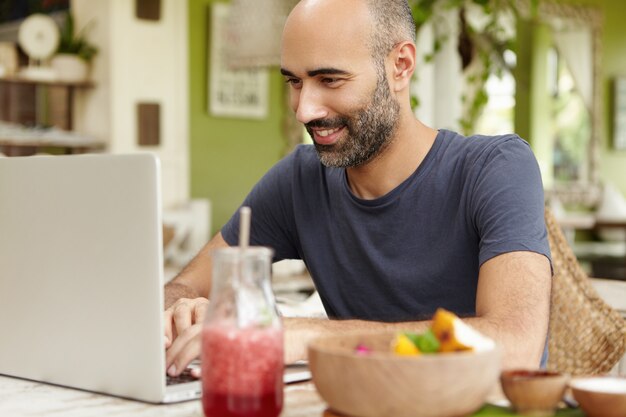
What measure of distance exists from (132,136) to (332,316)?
3.95m

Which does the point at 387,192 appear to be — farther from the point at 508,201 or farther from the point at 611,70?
the point at 611,70

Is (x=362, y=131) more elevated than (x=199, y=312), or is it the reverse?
(x=362, y=131)

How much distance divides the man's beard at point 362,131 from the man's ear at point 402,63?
4 centimetres

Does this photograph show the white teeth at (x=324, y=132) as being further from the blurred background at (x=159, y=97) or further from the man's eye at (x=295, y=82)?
the blurred background at (x=159, y=97)

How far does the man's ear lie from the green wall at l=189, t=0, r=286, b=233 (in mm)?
4174

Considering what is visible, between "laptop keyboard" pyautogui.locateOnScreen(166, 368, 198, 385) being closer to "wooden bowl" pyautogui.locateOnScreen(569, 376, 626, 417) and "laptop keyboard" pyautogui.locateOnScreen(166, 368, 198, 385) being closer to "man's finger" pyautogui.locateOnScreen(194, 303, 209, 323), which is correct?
"man's finger" pyautogui.locateOnScreen(194, 303, 209, 323)

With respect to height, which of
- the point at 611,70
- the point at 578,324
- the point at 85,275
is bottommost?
the point at 578,324

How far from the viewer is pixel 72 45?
5555 millimetres

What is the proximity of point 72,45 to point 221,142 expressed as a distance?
112cm

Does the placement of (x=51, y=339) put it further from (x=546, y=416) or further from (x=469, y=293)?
(x=469, y=293)

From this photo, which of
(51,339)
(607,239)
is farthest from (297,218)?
(607,239)

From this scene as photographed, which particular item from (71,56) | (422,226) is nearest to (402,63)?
(422,226)

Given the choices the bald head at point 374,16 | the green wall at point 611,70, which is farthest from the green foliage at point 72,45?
the green wall at point 611,70

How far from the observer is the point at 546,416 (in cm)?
98
